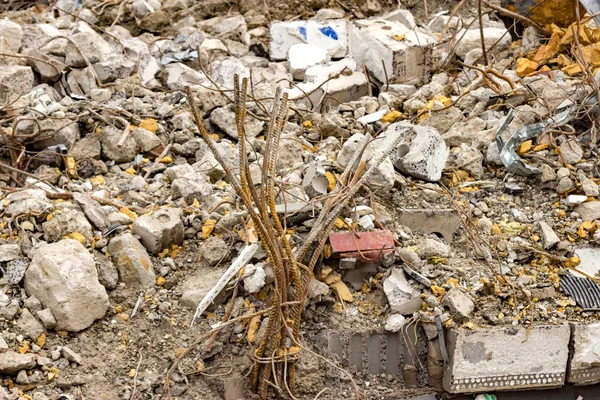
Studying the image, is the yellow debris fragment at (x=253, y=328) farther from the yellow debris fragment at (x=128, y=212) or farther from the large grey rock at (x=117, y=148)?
the large grey rock at (x=117, y=148)

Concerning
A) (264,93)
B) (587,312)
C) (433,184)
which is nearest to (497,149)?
(433,184)

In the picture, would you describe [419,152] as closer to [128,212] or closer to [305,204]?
[305,204]

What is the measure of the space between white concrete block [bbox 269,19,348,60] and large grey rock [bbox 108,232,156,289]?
2673 millimetres

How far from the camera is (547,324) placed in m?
3.61

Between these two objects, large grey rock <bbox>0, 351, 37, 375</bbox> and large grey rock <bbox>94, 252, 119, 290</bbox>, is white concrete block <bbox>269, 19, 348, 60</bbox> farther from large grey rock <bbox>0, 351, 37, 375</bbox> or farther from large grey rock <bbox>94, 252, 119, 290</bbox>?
large grey rock <bbox>0, 351, 37, 375</bbox>

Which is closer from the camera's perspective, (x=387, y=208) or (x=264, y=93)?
(x=387, y=208)

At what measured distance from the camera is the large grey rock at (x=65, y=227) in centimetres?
363

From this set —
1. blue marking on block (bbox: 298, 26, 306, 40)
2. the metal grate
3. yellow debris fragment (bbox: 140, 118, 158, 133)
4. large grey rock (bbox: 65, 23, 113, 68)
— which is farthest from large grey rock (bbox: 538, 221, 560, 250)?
large grey rock (bbox: 65, 23, 113, 68)

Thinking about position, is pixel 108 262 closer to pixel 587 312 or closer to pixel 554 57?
pixel 587 312

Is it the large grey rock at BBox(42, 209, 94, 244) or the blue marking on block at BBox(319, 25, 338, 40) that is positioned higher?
the large grey rock at BBox(42, 209, 94, 244)

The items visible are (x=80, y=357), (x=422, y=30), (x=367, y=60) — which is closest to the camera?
(x=80, y=357)

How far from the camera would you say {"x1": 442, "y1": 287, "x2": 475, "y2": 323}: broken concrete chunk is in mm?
3535

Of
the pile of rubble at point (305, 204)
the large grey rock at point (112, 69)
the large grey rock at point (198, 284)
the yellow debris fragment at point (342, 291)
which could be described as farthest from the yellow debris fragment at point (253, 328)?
the large grey rock at point (112, 69)

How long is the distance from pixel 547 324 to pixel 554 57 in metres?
2.28
